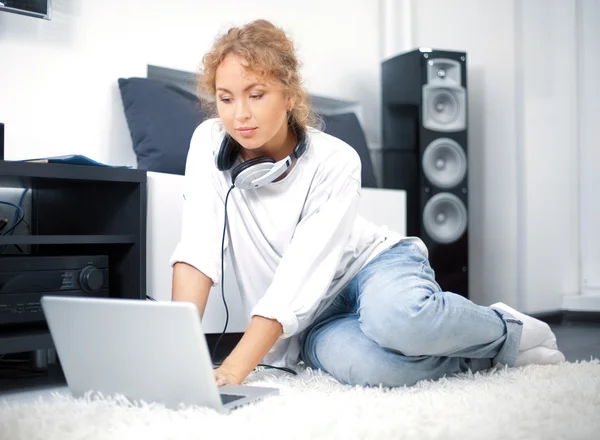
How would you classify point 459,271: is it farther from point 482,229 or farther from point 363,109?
point 363,109

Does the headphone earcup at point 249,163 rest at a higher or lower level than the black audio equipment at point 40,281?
higher

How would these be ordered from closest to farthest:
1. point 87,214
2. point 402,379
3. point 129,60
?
point 402,379 → point 87,214 → point 129,60

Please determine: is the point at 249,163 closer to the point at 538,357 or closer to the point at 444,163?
the point at 538,357

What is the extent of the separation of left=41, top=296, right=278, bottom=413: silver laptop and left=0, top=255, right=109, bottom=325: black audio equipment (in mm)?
334

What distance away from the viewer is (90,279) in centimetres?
167

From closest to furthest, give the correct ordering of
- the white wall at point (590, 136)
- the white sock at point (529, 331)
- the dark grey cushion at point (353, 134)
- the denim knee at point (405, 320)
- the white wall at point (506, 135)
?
the denim knee at point (405, 320) < the white sock at point (529, 331) < the dark grey cushion at point (353, 134) < the white wall at point (506, 135) < the white wall at point (590, 136)

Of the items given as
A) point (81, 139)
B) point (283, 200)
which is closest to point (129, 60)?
point (81, 139)

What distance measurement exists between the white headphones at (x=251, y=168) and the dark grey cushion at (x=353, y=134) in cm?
135

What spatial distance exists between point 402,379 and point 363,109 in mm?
2031

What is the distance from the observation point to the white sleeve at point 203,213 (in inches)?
59.1

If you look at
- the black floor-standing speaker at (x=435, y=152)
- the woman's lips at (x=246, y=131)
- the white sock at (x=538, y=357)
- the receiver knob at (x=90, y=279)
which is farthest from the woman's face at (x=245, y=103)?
the black floor-standing speaker at (x=435, y=152)

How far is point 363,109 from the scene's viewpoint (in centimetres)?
332

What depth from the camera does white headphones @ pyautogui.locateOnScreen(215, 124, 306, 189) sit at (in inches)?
58.1

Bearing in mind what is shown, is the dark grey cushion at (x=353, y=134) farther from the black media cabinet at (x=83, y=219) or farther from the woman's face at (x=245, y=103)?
the woman's face at (x=245, y=103)
